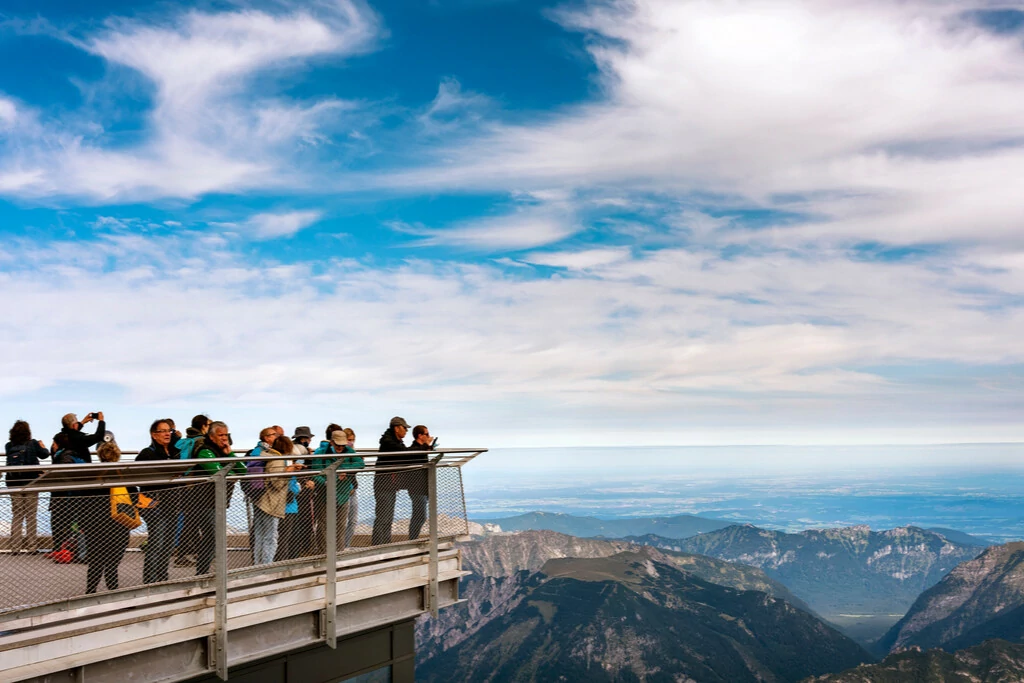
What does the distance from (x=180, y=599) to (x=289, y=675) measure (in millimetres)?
3577

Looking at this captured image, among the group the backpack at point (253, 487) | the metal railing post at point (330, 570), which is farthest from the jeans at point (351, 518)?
the backpack at point (253, 487)

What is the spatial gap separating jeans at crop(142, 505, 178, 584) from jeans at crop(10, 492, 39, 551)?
1.24 meters

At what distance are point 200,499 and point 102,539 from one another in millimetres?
1217

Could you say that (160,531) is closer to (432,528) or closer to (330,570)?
(330,570)

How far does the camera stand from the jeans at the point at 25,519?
31.9 ft

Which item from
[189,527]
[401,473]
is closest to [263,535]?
[189,527]

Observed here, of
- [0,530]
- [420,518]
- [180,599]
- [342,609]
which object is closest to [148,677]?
[180,599]

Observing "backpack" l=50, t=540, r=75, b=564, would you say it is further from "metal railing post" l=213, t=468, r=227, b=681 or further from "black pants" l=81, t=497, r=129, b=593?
"metal railing post" l=213, t=468, r=227, b=681

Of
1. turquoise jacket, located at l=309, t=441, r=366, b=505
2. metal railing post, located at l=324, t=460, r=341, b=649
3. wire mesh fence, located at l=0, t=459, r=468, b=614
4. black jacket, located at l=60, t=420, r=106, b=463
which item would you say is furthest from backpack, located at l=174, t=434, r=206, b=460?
black jacket, located at l=60, t=420, r=106, b=463

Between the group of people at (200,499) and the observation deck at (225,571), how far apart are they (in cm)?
3

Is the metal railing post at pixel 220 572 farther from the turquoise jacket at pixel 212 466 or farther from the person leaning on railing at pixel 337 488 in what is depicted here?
the person leaning on railing at pixel 337 488

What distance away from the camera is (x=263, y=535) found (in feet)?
38.8

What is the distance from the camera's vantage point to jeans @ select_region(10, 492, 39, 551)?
973 cm

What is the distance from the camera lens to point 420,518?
1503 centimetres
